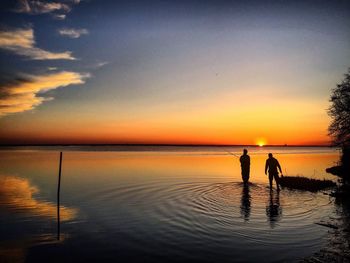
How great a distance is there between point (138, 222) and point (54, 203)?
7.37 m

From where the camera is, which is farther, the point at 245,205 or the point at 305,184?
the point at 305,184

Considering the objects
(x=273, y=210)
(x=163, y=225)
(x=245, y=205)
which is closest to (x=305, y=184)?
(x=245, y=205)

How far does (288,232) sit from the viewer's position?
460 inches

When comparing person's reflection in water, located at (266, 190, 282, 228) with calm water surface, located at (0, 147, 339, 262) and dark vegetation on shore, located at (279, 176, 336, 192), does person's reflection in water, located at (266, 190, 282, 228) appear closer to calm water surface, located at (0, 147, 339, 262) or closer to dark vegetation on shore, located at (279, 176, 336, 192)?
calm water surface, located at (0, 147, 339, 262)

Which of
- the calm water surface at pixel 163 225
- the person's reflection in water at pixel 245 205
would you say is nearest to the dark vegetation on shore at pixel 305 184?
the calm water surface at pixel 163 225

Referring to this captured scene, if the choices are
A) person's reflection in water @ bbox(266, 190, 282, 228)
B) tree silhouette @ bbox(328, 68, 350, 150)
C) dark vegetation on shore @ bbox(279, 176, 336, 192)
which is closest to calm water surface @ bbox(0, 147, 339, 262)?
person's reflection in water @ bbox(266, 190, 282, 228)

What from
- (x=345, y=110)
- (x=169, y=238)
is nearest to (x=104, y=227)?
(x=169, y=238)

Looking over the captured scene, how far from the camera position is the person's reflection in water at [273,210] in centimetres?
1359

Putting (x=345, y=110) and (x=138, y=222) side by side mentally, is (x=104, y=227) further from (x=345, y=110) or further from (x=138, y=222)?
(x=345, y=110)

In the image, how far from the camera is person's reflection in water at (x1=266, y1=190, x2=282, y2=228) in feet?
44.6

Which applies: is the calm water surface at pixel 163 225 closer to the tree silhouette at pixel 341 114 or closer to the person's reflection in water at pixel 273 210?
the person's reflection in water at pixel 273 210

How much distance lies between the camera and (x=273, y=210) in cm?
1542

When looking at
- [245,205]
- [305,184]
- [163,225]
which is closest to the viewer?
[163,225]

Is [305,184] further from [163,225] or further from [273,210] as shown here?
[163,225]
